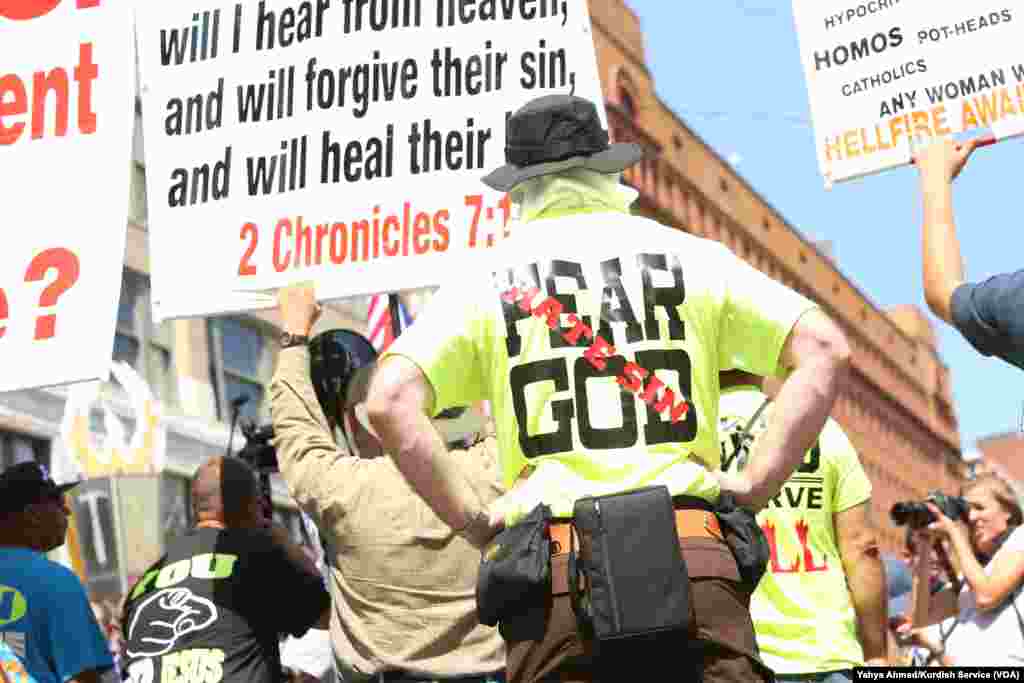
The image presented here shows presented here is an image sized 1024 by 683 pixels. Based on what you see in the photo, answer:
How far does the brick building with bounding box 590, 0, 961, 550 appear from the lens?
5781cm

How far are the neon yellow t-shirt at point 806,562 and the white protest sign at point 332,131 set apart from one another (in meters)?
1.00

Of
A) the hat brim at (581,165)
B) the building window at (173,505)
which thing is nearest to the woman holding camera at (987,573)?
the hat brim at (581,165)

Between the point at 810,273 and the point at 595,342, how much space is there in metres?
75.1

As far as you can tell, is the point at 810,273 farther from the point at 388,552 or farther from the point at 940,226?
the point at 940,226

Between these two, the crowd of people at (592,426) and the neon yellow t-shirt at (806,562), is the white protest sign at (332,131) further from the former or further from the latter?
the neon yellow t-shirt at (806,562)

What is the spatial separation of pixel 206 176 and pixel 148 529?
64.7ft

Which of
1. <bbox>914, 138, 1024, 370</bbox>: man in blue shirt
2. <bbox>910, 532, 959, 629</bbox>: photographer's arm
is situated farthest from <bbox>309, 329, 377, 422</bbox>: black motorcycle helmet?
<bbox>910, 532, 959, 629</bbox>: photographer's arm

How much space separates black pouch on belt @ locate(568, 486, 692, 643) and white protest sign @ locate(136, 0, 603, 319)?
221 cm

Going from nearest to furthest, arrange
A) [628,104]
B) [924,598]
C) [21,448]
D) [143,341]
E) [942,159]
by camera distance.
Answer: [942,159] < [924,598] < [21,448] < [143,341] < [628,104]

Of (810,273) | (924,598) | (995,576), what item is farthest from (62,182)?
(810,273)

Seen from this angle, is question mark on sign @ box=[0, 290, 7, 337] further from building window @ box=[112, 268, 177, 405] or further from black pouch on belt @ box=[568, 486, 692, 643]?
building window @ box=[112, 268, 177, 405]

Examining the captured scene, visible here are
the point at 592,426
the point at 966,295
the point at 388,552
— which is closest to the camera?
the point at 966,295

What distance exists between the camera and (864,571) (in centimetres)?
553

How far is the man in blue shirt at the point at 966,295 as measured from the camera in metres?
3.09
